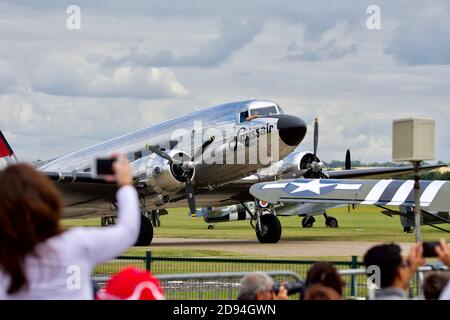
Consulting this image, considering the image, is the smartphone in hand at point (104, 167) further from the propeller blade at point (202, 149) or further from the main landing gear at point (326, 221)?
the main landing gear at point (326, 221)

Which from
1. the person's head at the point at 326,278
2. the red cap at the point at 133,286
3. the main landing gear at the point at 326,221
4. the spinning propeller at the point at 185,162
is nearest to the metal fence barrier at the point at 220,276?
the person's head at the point at 326,278

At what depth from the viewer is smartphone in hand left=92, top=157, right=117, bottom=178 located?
16.8 feet

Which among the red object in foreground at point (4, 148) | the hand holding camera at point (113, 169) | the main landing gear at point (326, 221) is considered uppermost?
the red object in foreground at point (4, 148)

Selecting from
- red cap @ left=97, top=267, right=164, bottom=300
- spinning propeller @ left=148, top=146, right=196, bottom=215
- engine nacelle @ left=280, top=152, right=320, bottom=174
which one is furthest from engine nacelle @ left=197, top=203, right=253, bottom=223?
red cap @ left=97, top=267, right=164, bottom=300

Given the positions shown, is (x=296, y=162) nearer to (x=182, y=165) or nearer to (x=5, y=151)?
(x=182, y=165)

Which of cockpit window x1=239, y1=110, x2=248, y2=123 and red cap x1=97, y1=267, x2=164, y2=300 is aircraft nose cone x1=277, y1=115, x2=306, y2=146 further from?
red cap x1=97, y1=267, x2=164, y2=300

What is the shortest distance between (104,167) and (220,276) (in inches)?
205

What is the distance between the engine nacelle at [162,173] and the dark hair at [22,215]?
28250 millimetres

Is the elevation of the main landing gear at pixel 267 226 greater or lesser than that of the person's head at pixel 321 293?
lesser

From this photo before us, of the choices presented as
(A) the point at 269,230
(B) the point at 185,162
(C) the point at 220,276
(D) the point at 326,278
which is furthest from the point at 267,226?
(D) the point at 326,278

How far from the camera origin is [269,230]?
119 ft

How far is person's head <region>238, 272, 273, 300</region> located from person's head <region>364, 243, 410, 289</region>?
0.82m

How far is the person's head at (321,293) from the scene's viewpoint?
246 inches

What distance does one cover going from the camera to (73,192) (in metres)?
35.3
